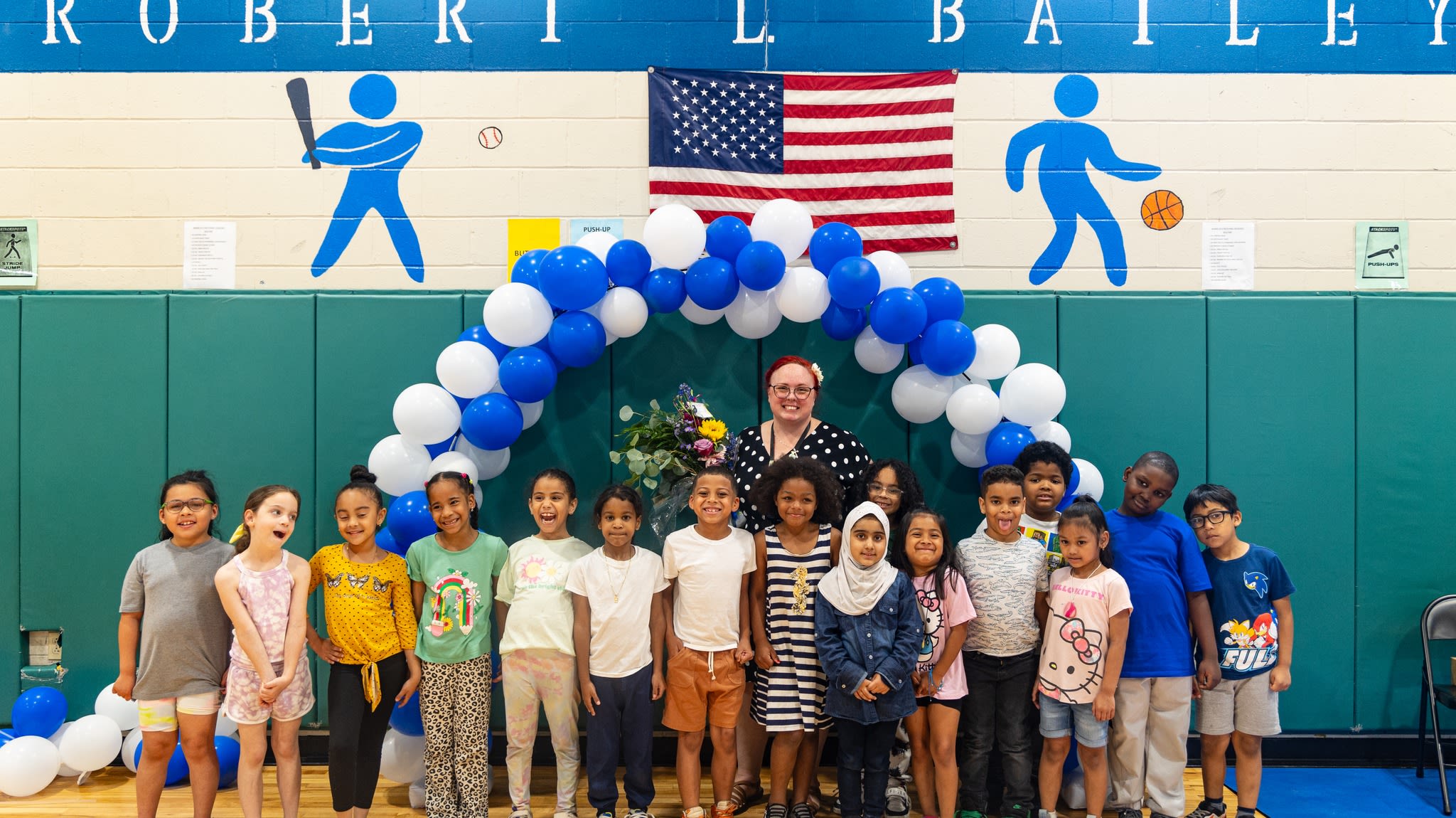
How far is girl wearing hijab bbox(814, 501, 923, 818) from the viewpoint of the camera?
3.57 m

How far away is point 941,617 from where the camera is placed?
3.74 metres

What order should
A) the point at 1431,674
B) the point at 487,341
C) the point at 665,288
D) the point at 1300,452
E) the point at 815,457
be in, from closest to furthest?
the point at 815,457 → the point at 665,288 → the point at 487,341 → the point at 1431,674 → the point at 1300,452

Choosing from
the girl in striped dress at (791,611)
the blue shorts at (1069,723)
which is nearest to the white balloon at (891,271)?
the girl in striped dress at (791,611)

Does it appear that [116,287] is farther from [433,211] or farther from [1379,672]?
[1379,672]

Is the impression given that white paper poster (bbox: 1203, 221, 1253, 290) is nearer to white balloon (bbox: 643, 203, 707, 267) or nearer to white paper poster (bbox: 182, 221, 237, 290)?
white balloon (bbox: 643, 203, 707, 267)

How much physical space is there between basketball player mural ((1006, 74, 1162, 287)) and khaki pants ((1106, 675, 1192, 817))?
2084mm

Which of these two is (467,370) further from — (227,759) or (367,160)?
(227,759)

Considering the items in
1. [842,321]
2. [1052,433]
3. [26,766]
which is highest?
[842,321]

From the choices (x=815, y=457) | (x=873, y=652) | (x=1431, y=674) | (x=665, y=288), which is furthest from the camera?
(x=1431, y=674)

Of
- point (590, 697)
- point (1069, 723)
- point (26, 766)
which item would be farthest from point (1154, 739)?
point (26, 766)

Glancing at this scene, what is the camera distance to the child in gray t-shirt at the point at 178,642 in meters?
3.66

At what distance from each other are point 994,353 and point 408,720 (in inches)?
118

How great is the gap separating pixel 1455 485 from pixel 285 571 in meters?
5.40

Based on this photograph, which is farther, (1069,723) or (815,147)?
(815,147)
